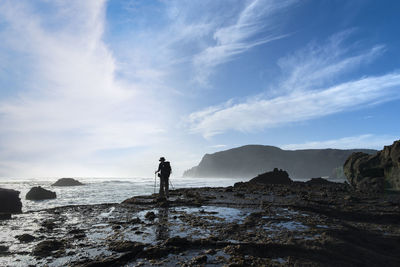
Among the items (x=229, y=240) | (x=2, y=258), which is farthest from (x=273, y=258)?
(x=2, y=258)

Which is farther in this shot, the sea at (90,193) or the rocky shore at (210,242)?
the sea at (90,193)

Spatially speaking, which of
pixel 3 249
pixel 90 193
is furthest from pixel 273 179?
pixel 3 249

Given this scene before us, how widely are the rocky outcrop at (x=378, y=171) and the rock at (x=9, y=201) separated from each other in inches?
1232

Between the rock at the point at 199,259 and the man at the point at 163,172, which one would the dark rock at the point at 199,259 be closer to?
the rock at the point at 199,259

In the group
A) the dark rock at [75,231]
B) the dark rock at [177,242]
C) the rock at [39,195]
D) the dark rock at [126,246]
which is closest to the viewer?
the dark rock at [126,246]

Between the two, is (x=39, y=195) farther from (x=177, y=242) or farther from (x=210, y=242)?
(x=210, y=242)

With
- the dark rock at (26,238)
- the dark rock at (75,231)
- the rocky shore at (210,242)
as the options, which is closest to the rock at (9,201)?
the rocky shore at (210,242)

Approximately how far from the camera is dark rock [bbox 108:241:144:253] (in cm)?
584

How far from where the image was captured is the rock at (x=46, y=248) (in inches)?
231

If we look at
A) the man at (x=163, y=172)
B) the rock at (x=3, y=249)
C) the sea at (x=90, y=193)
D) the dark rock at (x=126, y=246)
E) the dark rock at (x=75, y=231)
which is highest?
the man at (x=163, y=172)

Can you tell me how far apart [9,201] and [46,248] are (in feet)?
47.2

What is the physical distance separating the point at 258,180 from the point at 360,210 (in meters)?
23.9

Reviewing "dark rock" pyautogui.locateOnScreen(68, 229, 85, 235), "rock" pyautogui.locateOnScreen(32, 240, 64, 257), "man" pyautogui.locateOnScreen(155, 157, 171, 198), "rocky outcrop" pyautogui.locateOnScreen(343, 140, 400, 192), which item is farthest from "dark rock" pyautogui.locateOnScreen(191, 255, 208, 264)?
"rocky outcrop" pyautogui.locateOnScreen(343, 140, 400, 192)

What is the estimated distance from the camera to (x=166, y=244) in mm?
6168
